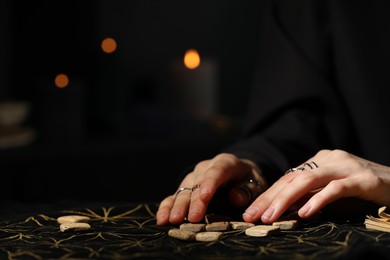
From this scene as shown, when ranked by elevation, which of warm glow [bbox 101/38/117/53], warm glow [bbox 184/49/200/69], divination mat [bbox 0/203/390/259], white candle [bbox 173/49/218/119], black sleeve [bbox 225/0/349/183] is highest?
warm glow [bbox 101/38/117/53]

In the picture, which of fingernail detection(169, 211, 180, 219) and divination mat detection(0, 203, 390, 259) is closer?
divination mat detection(0, 203, 390, 259)

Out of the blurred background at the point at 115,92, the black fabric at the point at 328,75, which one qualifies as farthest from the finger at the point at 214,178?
the blurred background at the point at 115,92

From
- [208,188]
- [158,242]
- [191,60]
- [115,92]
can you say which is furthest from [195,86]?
[158,242]

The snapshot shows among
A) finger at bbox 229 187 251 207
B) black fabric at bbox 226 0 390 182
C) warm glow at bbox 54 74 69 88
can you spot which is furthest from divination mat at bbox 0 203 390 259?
warm glow at bbox 54 74 69 88

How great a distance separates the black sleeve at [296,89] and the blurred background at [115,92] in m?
0.77

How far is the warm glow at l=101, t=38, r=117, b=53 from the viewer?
2.59 m

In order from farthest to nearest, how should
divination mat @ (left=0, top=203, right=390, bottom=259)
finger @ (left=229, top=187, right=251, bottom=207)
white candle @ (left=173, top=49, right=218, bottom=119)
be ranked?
white candle @ (left=173, top=49, right=218, bottom=119)
finger @ (left=229, top=187, right=251, bottom=207)
divination mat @ (left=0, top=203, right=390, bottom=259)

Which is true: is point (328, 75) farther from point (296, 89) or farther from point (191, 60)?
point (191, 60)

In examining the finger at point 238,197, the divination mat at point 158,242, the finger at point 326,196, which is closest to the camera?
the divination mat at point 158,242

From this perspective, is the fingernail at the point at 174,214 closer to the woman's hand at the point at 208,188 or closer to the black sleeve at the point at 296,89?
the woman's hand at the point at 208,188

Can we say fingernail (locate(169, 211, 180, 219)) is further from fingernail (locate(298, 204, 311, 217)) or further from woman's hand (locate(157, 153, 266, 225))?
fingernail (locate(298, 204, 311, 217))

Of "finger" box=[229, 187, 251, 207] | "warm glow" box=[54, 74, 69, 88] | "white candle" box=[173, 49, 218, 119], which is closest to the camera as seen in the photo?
"finger" box=[229, 187, 251, 207]

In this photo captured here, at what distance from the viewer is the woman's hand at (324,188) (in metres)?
0.92

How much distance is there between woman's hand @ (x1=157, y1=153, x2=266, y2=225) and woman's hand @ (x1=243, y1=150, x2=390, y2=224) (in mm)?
65
